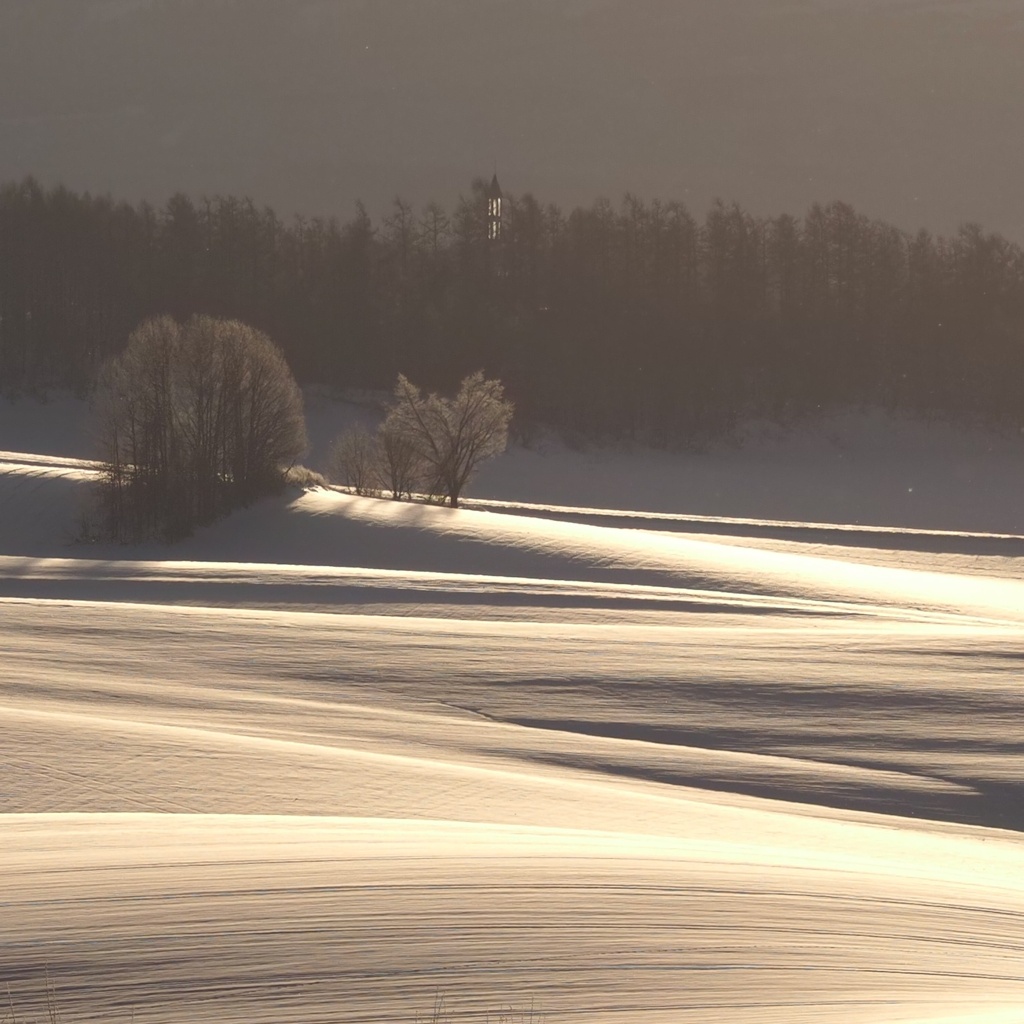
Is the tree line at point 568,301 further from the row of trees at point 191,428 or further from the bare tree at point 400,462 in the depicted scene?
the row of trees at point 191,428

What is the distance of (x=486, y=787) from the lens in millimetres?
9258

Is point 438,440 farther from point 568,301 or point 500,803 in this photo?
point 568,301

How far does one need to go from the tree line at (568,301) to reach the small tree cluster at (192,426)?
130ft

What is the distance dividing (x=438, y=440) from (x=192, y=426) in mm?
9116

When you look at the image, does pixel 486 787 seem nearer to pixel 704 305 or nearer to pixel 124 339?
pixel 124 339

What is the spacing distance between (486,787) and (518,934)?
4317mm

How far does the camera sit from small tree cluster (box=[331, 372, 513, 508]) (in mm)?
45938

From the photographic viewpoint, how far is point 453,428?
4619 centimetres

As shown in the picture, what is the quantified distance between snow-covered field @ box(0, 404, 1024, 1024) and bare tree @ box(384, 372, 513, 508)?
64.4ft

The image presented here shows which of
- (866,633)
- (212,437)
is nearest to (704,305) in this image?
(212,437)

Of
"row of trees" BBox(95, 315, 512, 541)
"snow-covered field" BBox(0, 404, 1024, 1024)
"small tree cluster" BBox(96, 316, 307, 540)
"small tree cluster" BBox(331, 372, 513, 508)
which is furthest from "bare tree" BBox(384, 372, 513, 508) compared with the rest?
"snow-covered field" BBox(0, 404, 1024, 1024)

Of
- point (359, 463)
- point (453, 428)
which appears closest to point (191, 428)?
point (359, 463)

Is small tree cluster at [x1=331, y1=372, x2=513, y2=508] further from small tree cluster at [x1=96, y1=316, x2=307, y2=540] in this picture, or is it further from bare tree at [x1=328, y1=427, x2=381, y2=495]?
small tree cluster at [x1=96, y1=316, x2=307, y2=540]

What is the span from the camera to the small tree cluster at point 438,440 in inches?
1809
